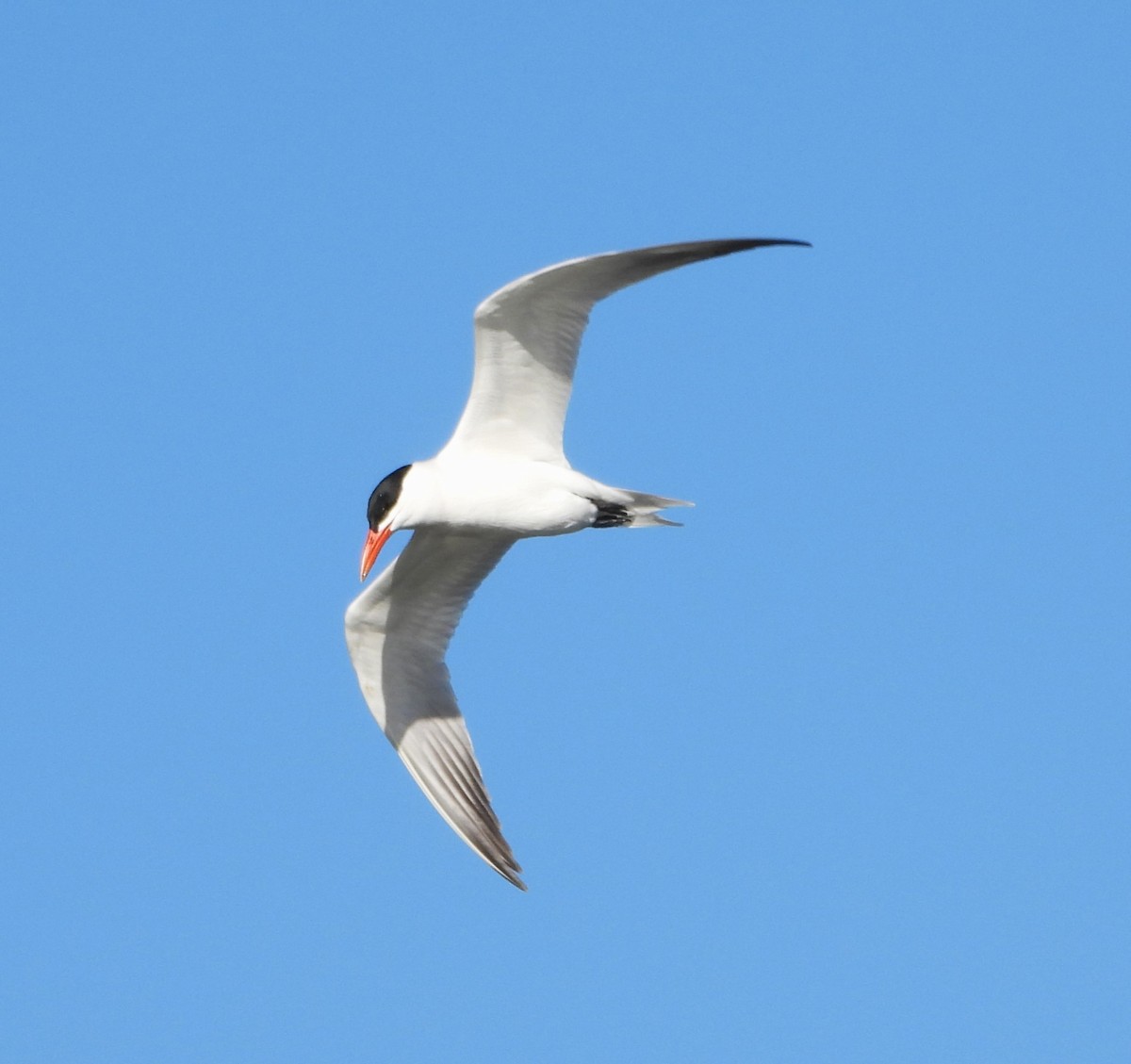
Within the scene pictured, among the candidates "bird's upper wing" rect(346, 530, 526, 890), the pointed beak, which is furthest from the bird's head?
"bird's upper wing" rect(346, 530, 526, 890)

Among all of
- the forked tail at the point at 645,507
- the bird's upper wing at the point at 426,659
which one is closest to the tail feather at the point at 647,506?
the forked tail at the point at 645,507

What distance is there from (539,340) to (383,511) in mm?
1673

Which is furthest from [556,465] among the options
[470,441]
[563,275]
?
[563,275]

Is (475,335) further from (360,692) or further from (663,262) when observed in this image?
(360,692)

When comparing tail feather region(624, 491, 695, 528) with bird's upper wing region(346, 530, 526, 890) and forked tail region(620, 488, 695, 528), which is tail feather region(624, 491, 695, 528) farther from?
bird's upper wing region(346, 530, 526, 890)

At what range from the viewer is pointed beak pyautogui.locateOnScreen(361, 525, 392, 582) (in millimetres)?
14336

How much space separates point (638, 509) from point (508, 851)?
291 centimetres

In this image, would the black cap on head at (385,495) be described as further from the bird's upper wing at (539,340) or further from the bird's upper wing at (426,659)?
the bird's upper wing at (426,659)

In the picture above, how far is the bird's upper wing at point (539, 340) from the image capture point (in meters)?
13.0

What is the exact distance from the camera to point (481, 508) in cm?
1410

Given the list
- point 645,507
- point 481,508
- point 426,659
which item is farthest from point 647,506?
point 426,659

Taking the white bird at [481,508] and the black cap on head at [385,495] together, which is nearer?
the white bird at [481,508]

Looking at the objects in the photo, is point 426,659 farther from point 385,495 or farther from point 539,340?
point 539,340

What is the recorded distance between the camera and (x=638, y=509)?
14734 millimetres
